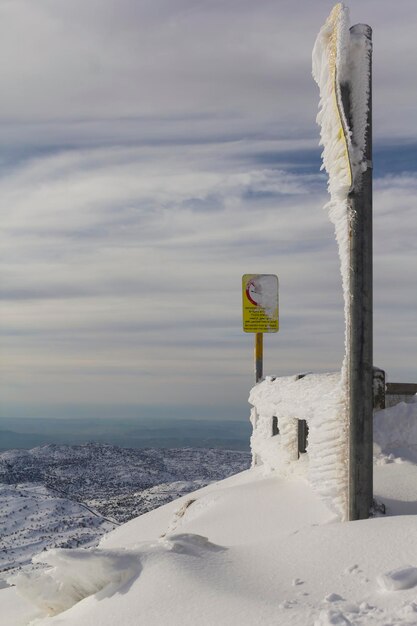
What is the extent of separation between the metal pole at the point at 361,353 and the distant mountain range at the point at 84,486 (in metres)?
15.7

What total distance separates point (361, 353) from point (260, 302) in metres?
5.70

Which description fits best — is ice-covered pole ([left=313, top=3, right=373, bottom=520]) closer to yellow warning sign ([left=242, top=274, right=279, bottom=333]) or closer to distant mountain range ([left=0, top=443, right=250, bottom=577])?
yellow warning sign ([left=242, top=274, right=279, bottom=333])

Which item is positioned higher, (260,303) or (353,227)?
(353,227)

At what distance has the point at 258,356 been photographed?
12.2 m

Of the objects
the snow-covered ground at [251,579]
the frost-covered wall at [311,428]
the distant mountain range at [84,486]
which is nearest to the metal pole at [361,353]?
the frost-covered wall at [311,428]

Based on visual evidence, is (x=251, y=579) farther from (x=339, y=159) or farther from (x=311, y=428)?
(x=339, y=159)

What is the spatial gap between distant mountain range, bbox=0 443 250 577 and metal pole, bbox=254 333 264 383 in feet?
36.8

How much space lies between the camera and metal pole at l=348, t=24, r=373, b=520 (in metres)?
6.24

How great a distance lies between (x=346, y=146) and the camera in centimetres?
638

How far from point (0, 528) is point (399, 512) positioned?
848 inches

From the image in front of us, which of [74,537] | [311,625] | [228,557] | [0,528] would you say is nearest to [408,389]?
[228,557]

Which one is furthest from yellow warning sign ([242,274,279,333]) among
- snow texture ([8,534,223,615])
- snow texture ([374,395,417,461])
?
snow texture ([8,534,223,615])

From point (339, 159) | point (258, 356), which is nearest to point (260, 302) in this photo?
point (258, 356)

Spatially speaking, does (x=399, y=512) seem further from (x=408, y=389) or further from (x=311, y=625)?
(x=311, y=625)
